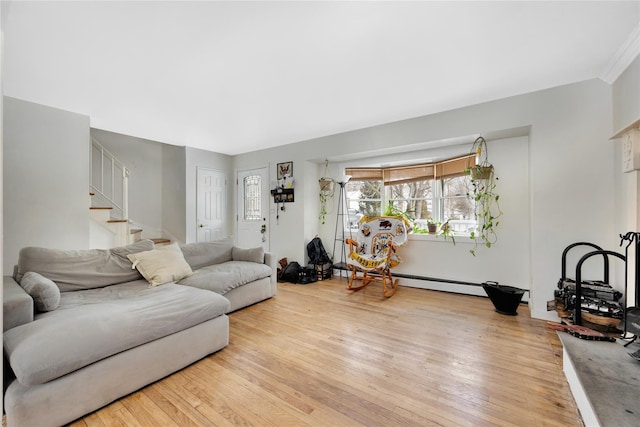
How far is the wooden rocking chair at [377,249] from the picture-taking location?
3652mm

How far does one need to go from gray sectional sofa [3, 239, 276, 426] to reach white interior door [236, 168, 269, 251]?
7.66ft

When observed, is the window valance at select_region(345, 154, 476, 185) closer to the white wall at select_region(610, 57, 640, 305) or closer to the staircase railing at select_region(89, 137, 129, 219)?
the white wall at select_region(610, 57, 640, 305)

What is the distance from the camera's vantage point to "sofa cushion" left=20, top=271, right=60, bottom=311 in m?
1.80

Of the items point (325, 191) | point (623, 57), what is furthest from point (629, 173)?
point (325, 191)

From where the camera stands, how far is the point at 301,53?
7.00ft

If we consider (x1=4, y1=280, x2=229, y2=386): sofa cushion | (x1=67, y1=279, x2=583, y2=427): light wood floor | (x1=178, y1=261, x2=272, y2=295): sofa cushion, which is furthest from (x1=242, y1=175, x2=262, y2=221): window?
(x1=4, y1=280, x2=229, y2=386): sofa cushion

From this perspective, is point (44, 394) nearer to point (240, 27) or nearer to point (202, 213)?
point (240, 27)

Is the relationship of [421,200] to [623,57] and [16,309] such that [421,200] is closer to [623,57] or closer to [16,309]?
[623,57]

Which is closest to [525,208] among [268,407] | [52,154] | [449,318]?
[449,318]

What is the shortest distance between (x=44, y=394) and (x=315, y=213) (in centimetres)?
393

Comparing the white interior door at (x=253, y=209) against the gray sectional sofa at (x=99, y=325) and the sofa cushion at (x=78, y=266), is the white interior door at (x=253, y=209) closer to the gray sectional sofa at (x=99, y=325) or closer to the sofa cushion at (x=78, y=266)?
the gray sectional sofa at (x=99, y=325)

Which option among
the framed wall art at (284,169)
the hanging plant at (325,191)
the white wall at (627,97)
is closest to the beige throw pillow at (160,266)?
the framed wall art at (284,169)

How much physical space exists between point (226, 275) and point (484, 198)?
11.1 feet

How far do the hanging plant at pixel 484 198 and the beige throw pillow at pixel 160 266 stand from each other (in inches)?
139
